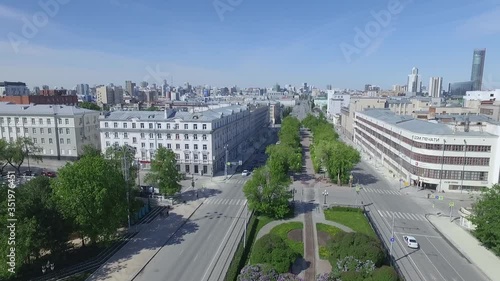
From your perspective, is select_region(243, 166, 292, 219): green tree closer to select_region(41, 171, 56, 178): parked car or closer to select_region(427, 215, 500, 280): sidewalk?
select_region(427, 215, 500, 280): sidewalk

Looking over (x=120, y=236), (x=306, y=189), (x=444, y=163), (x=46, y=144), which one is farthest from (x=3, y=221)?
(x=444, y=163)

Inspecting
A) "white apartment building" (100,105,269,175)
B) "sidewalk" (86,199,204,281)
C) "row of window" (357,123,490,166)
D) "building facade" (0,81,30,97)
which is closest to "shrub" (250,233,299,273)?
"sidewalk" (86,199,204,281)

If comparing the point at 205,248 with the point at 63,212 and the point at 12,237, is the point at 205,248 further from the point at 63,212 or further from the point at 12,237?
the point at 12,237

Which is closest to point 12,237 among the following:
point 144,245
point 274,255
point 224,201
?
point 144,245

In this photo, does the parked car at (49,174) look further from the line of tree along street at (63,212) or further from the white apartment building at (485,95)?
the white apartment building at (485,95)

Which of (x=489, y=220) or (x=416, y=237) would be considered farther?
(x=416, y=237)

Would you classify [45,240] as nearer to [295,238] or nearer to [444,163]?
[295,238]

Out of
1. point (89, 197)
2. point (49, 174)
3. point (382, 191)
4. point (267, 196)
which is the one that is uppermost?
point (89, 197)

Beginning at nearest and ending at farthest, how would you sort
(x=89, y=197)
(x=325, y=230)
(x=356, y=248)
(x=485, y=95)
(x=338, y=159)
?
(x=356, y=248)
(x=89, y=197)
(x=325, y=230)
(x=338, y=159)
(x=485, y=95)

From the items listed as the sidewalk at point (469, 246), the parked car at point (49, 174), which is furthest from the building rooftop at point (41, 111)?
the sidewalk at point (469, 246)
